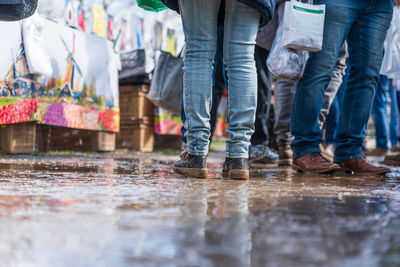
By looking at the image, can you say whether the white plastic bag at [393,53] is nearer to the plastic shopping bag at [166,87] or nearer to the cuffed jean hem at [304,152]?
the cuffed jean hem at [304,152]

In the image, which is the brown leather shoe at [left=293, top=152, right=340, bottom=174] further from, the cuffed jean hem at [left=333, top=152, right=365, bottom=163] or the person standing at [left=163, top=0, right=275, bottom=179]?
the person standing at [left=163, top=0, right=275, bottom=179]

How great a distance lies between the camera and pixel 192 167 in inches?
75.4

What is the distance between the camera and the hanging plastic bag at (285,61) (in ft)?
7.42

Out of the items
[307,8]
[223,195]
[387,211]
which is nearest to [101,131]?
[307,8]

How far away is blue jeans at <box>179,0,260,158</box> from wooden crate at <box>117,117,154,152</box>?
288cm

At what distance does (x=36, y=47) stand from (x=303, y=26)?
2021 mm

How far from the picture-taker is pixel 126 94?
494cm

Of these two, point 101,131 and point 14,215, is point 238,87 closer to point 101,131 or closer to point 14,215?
point 14,215

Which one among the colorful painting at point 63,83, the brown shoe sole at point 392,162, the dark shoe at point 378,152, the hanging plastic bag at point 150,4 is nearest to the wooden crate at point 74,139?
the colorful painting at point 63,83

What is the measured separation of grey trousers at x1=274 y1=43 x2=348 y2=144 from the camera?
3.24 meters

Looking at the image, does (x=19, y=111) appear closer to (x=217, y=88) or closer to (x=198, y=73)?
(x=217, y=88)

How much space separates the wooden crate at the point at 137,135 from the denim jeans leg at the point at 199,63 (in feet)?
9.44

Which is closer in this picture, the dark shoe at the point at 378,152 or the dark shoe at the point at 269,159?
the dark shoe at the point at 269,159

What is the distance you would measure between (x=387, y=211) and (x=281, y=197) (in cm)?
30
